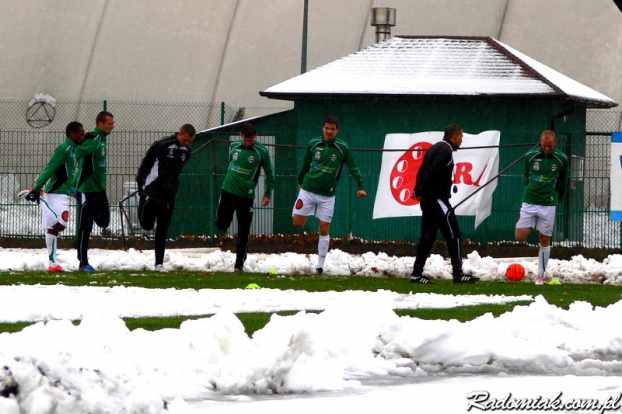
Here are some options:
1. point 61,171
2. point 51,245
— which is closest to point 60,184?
point 61,171

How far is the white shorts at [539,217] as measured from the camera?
14.0 m

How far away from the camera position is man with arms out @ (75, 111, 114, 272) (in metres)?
14.1

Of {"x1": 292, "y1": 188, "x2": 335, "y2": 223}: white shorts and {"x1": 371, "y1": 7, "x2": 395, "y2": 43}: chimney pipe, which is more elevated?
{"x1": 371, "y1": 7, "x2": 395, "y2": 43}: chimney pipe

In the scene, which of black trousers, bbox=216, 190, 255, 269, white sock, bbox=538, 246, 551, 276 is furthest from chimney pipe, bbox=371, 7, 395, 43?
white sock, bbox=538, 246, 551, 276

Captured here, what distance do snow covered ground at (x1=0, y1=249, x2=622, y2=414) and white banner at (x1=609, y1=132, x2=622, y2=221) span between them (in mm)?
7845

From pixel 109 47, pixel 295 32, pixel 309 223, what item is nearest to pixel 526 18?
pixel 295 32

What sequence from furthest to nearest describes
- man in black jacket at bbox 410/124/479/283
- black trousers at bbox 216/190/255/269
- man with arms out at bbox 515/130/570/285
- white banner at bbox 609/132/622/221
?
white banner at bbox 609/132/622/221, black trousers at bbox 216/190/255/269, man with arms out at bbox 515/130/570/285, man in black jacket at bbox 410/124/479/283

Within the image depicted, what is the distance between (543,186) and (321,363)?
808 cm

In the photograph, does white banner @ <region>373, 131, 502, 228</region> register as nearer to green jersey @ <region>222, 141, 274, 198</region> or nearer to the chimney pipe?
green jersey @ <region>222, 141, 274, 198</region>

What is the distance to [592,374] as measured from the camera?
670 centimetres

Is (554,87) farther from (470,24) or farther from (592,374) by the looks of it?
(592,374)

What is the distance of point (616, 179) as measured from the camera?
1655cm

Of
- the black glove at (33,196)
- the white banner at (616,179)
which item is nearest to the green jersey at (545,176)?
the white banner at (616,179)

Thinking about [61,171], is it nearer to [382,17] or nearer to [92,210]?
[92,210]
